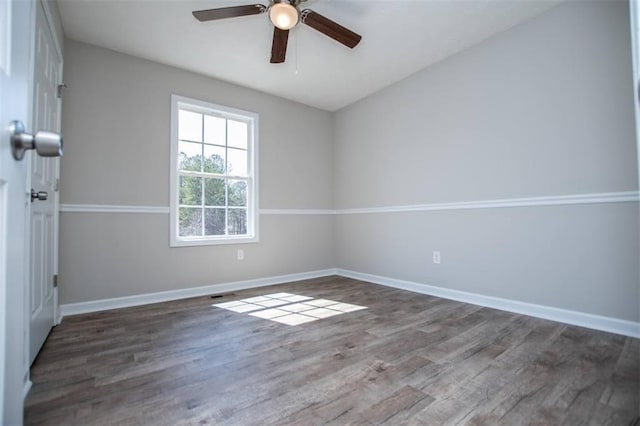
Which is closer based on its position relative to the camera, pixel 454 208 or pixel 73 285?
pixel 73 285

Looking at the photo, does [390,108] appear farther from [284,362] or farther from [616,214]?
[284,362]

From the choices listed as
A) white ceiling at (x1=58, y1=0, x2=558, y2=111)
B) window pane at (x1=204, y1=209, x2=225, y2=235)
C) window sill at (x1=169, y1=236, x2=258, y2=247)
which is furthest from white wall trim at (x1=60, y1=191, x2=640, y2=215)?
white ceiling at (x1=58, y1=0, x2=558, y2=111)

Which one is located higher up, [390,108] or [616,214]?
[390,108]

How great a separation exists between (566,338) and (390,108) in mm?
2681

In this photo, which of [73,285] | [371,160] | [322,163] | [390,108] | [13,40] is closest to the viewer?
[13,40]

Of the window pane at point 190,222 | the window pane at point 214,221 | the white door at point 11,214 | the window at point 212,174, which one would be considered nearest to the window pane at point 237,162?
the window at point 212,174

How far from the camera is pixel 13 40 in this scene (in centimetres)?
56

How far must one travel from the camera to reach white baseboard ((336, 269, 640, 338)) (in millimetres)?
1906

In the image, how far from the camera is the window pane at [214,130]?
3.26 m

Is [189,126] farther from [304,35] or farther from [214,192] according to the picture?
Result: [304,35]

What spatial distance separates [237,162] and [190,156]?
1.72ft

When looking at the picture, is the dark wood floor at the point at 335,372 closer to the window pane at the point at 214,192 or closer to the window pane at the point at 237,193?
the window pane at the point at 214,192

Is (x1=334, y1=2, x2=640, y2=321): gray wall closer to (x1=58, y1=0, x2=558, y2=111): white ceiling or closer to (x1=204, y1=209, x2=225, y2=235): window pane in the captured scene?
(x1=58, y1=0, x2=558, y2=111): white ceiling

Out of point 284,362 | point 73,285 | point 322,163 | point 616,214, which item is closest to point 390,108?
point 322,163
